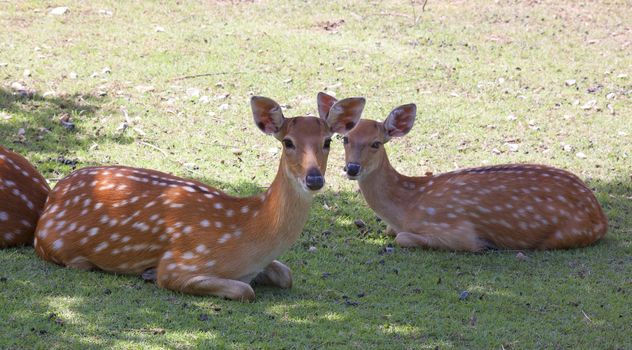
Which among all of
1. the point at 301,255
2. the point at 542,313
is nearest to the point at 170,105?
the point at 301,255

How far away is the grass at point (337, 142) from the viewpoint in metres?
6.23

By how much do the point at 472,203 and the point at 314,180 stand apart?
2.58 m

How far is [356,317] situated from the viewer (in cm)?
642

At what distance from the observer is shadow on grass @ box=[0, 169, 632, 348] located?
19.6ft

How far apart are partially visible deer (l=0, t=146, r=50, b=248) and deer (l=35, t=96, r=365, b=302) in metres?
0.29

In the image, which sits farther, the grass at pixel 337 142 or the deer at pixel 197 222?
the deer at pixel 197 222

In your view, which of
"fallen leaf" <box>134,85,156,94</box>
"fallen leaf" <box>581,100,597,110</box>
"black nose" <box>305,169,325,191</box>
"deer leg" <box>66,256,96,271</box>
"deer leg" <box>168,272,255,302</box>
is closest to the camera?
"black nose" <box>305,169,325,191</box>

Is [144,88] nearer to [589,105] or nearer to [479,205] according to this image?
[479,205]

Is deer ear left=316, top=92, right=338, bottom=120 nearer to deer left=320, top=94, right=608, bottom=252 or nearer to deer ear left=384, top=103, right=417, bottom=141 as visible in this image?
deer left=320, top=94, right=608, bottom=252

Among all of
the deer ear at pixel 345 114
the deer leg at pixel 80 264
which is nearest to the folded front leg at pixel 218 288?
the deer leg at pixel 80 264

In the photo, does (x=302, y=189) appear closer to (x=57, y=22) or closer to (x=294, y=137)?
(x=294, y=137)

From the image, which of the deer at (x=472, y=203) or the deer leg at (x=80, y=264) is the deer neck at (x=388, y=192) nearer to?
the deer at (x=472, y=203)

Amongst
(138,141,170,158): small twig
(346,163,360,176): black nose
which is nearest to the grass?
(138,141,170,158): small twig

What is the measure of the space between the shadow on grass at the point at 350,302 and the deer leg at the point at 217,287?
0.07m
